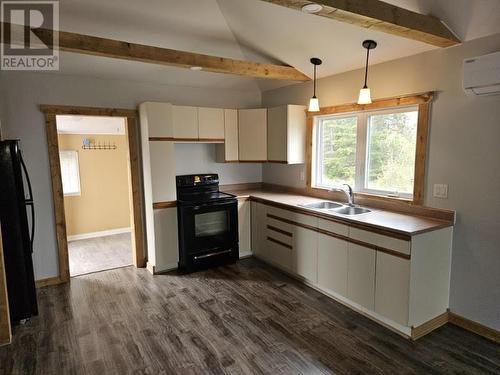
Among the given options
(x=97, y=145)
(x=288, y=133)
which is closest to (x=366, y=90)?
(x=288, y=133)

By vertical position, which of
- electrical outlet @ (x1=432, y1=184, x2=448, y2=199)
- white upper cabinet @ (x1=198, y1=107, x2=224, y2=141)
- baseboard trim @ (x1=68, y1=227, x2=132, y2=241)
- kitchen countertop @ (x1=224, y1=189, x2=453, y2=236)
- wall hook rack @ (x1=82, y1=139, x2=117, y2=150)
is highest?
white upper cabinet @ (x1=198, y1=107, x2=224, y2=141)

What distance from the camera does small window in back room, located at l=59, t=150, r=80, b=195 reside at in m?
5.41

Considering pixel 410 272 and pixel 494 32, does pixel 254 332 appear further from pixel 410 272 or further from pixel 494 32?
pixel 494 32

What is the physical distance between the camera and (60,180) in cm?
363

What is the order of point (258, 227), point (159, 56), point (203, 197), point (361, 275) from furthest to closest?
point (258, 227) → point (203, 197) → point (159, 56) → point (361, 275)

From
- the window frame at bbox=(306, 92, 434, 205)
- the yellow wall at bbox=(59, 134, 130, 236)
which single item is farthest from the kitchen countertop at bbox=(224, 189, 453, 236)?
the yellow wall at bbox=(59, 134, 130, 236)

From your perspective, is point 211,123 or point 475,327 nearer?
point 475,327

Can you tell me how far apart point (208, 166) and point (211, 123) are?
673 millimetres

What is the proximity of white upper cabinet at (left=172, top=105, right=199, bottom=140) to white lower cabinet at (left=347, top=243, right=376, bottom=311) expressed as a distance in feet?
7.66

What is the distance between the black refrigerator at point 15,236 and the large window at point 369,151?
124 inches

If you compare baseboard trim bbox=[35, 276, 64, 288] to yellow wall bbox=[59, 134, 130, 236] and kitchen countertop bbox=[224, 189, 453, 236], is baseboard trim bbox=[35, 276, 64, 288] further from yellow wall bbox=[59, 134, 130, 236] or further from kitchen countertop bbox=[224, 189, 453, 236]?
kitchen countertop bbox=[224, 189, 453, 236]

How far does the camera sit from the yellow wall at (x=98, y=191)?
5492mm

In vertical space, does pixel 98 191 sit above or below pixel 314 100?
below

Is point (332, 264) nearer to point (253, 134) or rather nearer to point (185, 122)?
point (253, 134)
